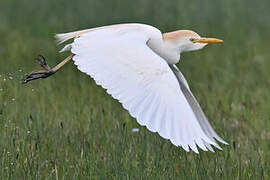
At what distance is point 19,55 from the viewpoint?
737 cm

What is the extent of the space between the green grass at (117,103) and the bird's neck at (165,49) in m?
0.50

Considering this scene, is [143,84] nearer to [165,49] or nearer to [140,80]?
[140,80]

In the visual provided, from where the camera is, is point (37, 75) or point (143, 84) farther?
point (37, 75)

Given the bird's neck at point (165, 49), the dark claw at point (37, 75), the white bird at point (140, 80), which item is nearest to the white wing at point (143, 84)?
the white bird at point (140, 80)

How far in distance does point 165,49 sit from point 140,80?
83 cm

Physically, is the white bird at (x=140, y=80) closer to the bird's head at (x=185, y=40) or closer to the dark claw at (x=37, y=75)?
the bird's head at (x=185, y=40)

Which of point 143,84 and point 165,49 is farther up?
point 143,84

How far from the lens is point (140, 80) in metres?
3.95

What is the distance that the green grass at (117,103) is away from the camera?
441cm

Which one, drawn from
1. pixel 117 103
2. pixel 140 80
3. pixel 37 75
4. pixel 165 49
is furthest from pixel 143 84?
pixel 117 103

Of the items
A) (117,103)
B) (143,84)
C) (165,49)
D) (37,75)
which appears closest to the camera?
(143,84)

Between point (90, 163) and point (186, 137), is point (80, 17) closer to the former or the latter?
point (90, 163)

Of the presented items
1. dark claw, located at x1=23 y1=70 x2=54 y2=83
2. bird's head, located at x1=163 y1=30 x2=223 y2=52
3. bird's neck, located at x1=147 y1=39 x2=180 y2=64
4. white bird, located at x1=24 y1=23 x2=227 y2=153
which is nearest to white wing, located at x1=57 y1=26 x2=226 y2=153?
white bird, located at x1=24 y1=23 x2=227 y2=153

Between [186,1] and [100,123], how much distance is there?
3.69m
